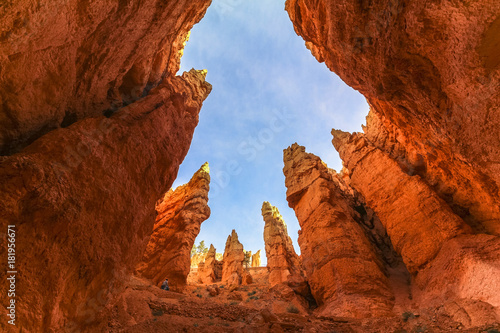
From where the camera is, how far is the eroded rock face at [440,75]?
7.14 metres

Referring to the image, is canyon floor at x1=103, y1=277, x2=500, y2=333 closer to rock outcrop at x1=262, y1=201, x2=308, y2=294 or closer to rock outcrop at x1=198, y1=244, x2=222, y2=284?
rock outcrop at x1=262, y1=201, x2=308, y2=294

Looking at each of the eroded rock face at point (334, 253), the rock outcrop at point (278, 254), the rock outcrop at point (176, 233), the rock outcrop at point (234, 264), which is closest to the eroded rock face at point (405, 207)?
the eroded rock face at point (334, 253)

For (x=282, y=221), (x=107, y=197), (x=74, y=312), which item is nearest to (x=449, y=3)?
(x=107, y=197)

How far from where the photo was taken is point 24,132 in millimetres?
6137

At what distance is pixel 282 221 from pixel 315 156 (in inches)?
889

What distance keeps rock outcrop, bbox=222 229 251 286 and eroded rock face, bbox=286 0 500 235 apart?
1084 inches

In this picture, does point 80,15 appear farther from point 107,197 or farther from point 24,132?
point 107,197

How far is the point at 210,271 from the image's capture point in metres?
39.0

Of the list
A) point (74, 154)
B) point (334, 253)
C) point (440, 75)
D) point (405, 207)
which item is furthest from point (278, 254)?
point (74, 154)

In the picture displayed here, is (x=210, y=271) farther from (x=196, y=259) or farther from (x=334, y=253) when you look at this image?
(x=334, y=253)

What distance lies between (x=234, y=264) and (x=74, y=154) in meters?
35.8

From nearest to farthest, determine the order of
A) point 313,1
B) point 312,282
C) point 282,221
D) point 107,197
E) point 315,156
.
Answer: point 107,197 → point 313,1 → point 312,282 → point 315,156 → point 282,221

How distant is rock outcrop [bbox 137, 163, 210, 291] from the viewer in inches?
793

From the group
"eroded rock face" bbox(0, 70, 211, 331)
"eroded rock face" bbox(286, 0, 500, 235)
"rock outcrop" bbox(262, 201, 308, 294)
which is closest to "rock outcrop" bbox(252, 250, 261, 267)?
"rock outcrop" bbox(262, 201, 308, 294)
